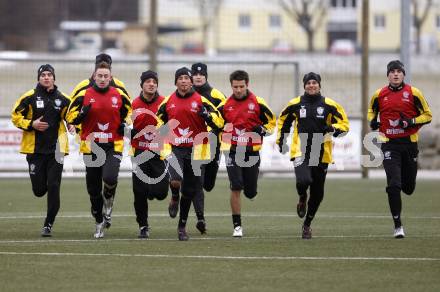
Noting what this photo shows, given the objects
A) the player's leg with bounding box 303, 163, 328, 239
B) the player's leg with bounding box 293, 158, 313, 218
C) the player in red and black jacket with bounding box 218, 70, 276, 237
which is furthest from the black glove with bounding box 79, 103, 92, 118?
the player's leg with bounding box 303, 163, 328, 239

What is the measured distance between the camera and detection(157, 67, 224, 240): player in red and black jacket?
1470 cm

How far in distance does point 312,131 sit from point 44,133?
3327 millimetres

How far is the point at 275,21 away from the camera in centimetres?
4578


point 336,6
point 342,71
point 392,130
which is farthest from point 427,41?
point 392,130

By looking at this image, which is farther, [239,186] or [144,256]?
[239,186]

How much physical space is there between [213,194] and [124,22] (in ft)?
82.0

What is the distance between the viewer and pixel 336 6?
5919 centimetres

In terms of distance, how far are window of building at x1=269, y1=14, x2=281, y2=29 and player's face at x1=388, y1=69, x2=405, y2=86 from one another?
28539mm

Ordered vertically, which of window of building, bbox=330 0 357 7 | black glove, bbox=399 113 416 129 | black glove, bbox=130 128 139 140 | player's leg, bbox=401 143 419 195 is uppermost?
window of building, bbox=330 0 357 7

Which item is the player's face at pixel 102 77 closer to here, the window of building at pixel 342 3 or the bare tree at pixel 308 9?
the bare tree at pixel 308 9

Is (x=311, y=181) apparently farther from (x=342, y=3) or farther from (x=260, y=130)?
(x=342, y=3)

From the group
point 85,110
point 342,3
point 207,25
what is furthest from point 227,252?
point 342,3

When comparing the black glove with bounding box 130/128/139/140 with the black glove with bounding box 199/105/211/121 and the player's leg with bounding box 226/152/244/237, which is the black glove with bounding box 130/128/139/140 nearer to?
the black glove with bounding box 199/105/211/121

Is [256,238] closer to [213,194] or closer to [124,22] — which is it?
[213,194]
